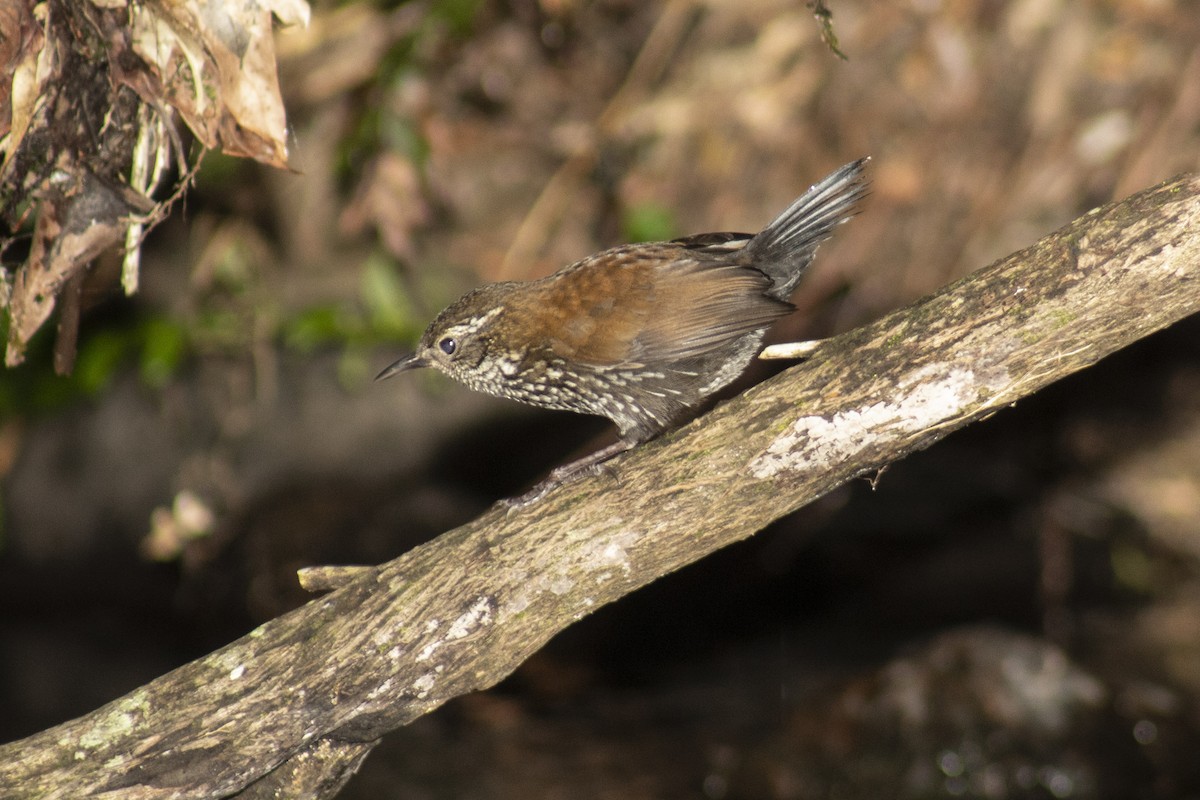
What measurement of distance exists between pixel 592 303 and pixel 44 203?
1620 millimetres

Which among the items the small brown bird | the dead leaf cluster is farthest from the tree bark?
the dead leaf cluster

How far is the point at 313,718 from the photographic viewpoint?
2939mm

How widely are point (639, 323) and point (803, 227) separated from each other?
0.64 metres

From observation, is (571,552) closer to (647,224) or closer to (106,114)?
(106,114)

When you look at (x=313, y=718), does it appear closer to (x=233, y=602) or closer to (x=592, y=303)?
(x=592, y=303)

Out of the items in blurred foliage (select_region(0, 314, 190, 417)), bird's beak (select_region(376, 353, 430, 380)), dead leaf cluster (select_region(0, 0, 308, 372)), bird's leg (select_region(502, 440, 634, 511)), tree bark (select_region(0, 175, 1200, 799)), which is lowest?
tree bark (select_region(0, 175, 1200, 799))

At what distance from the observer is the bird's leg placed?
326cm

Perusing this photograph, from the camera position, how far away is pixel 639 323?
3.68 m

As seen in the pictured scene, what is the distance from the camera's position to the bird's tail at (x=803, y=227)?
377cm

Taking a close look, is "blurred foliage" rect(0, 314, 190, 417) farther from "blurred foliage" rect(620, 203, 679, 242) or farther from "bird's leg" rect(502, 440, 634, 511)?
"bird's leg" rect(502, 440, 634, 511)

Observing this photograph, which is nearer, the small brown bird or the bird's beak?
the small brown bird

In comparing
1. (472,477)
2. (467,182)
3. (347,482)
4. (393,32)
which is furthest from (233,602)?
(393,32)

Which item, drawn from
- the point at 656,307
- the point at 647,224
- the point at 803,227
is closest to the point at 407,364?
the point at 656,307

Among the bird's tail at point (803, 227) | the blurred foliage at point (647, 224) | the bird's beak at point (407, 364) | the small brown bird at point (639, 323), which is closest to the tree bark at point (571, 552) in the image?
the small brown bird at point (639, 323)
